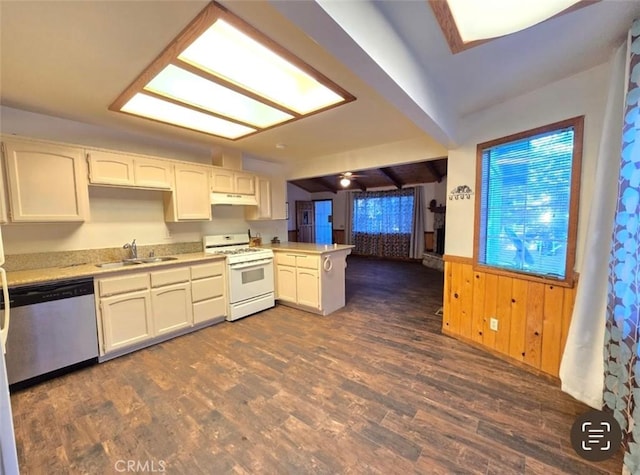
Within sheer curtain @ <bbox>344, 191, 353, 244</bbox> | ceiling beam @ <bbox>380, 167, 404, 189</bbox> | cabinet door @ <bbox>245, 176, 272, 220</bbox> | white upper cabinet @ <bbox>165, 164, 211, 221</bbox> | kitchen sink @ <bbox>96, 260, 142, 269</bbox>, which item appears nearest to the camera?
kitchen sink @ <bbox>96, 260, 142, 269</bbox>

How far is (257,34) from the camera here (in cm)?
146

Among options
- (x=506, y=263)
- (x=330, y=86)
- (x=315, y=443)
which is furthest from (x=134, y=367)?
(x=506, y=263)

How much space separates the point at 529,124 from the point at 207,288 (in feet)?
Result: 12.0

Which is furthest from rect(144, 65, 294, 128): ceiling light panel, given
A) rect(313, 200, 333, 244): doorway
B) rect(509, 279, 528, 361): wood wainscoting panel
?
rect(313, 200, 333, 244): doorway

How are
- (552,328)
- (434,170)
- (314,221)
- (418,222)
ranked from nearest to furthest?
(552,328)
(434,170)
(418,222)
(314,221)

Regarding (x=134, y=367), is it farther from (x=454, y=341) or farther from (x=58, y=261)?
(x=454, y=341)

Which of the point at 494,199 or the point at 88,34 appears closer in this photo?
the point at 88,34

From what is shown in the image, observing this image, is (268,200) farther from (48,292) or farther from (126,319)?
(48,292)

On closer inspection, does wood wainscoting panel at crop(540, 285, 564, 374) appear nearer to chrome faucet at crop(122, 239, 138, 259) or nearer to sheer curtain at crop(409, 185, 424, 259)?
chrome faucet at crop(122, 239, 138, 259)

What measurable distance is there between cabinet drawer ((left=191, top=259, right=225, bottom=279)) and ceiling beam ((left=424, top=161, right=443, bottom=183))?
5229mm

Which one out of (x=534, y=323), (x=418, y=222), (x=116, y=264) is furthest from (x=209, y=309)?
(x=418, y=222)

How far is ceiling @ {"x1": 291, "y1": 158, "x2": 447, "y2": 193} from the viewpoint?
21.4 feet

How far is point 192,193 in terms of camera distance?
336 cm

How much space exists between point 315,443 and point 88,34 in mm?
2692
